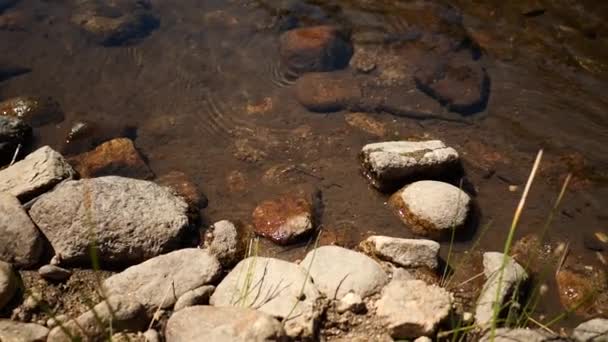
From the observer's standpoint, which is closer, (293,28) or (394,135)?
(394,135)

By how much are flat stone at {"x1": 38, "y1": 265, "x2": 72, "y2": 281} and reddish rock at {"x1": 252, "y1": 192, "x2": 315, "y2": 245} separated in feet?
4.65

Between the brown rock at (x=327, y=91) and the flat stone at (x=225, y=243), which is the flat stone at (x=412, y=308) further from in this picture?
the brown rock at (x=327, y=91)

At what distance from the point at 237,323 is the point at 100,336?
71 centimetres

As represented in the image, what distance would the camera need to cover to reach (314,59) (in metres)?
5.67

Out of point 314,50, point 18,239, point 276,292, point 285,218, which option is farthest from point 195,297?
point 314,50

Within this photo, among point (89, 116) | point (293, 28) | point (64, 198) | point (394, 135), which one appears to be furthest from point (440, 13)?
point (64, 198)

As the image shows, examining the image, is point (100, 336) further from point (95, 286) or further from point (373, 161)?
point (373, 161)

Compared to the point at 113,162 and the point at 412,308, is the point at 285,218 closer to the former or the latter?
the point at 412,308

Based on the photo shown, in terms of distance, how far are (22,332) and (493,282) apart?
2860 millimetres

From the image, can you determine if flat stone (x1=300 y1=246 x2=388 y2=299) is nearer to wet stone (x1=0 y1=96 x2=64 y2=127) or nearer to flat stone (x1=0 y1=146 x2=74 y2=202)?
flat stone (x1=0 y1=146 x2=74 y2=202)

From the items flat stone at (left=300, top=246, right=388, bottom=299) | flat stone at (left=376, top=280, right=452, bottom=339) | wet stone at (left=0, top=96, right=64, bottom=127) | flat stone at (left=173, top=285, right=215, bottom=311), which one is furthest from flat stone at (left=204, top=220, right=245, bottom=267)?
wet stone at (left=0, top=96, right=64, bottom=127)

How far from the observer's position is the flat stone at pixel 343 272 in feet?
10.8

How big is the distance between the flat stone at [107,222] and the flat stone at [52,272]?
0.42ft

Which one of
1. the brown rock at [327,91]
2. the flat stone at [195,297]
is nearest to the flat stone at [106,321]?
the flat stone at [195,297]
